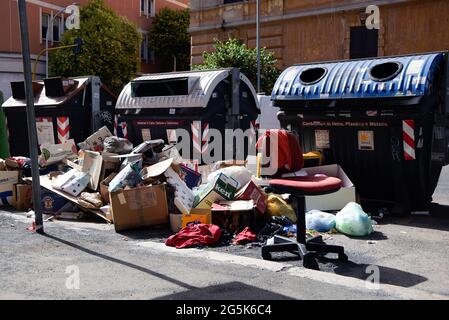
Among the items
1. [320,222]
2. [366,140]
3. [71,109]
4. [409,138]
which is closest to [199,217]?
[320,222]

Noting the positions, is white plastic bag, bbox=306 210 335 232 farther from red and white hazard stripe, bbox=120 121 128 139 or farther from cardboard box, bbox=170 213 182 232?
red and white hazard stripe, bbox=120 121 128 139

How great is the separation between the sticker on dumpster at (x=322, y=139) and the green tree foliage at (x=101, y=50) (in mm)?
25067

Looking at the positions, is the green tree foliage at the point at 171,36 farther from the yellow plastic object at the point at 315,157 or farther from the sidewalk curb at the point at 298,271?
the sidewalk curb at the point at 298,271

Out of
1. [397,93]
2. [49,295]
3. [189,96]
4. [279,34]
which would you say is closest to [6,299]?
[49,295]

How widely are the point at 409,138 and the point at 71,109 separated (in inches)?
268

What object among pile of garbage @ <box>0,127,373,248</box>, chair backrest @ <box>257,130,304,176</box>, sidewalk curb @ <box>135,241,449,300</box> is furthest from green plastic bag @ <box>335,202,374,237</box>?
sidewalk curb @ <box>135,241,449,300</box>

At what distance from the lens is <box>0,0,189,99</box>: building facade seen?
2895 cm

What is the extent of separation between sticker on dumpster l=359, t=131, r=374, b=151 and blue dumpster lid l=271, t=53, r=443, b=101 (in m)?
0.46

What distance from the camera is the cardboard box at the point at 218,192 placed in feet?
20.4

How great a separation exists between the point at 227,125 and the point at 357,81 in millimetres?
3271

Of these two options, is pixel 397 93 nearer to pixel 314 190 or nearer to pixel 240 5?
Answer: pixel 314 190

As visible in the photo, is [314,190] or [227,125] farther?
[227,125]

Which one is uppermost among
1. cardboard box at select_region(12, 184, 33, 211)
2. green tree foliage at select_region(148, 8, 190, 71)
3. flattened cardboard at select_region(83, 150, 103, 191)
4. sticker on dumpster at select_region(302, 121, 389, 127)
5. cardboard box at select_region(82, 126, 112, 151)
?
green tree foliage at select_region(148, 8, 190, 71)

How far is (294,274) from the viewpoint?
4414 mm
